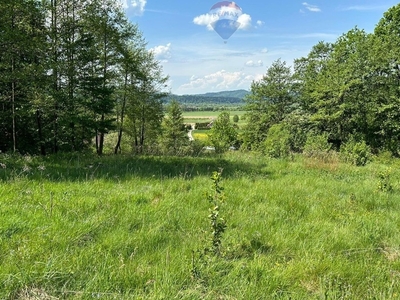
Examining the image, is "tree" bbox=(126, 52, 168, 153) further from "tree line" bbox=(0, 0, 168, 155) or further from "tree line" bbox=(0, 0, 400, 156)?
"tree line" bbox=(0, 0, 168, 155)

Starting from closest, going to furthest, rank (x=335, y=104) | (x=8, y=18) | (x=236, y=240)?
1. (x=236, y=240)
2. (x=8, y=18)
3. (x=335, y=104)

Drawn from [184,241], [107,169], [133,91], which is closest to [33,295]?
[184,241]

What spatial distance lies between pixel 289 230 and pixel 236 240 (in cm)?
99

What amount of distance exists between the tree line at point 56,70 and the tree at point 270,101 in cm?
2446

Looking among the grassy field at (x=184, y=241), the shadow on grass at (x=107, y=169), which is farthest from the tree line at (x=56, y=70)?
the grassy field at (x=184, y=241)

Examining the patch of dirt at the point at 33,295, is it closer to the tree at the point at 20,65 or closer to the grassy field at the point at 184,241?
the grassy field at the point at 184,241

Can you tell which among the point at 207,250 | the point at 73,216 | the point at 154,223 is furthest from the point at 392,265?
the point at 73,216

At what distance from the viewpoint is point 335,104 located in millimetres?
31484

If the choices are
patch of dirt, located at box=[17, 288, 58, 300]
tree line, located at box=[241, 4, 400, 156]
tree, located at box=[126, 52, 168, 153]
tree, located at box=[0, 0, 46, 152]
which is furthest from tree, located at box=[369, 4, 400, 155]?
patch of dirt, located at box=[17, 288, 58, 300]

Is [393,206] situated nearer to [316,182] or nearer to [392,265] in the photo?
[316,182]

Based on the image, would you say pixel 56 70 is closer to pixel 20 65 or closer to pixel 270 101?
pixel 20 65

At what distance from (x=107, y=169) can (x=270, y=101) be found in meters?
36.6

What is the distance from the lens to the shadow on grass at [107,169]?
20.8 ft

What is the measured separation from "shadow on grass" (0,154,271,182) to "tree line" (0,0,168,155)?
15.7 feet
